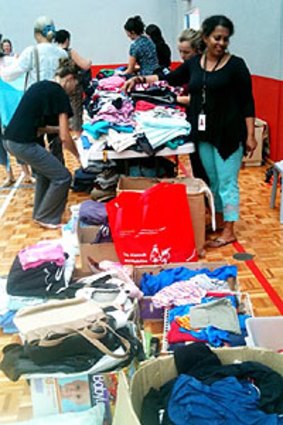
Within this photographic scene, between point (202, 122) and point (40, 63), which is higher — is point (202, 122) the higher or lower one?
the lower one

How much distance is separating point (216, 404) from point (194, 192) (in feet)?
5.87

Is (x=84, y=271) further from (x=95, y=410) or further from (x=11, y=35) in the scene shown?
(x=11, y=35)

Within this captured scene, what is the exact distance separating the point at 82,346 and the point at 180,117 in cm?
209

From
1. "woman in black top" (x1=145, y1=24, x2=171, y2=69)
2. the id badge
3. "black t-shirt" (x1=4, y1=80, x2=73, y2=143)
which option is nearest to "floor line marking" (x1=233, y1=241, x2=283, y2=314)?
the id badge

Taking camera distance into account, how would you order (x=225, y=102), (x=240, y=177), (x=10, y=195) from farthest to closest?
(x=240, y=177) < (x=10, y=195) < (x=225, y=102)

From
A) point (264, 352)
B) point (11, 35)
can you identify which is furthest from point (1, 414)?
point (11, 35)

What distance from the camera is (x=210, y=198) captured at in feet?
9.77

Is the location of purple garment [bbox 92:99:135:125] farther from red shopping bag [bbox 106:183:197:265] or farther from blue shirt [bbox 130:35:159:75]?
blue shirt [bbox 130:35:159:75]

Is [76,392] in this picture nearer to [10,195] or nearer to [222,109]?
[222,109]

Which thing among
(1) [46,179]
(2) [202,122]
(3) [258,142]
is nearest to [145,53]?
(3) [258,142]

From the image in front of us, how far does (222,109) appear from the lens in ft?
9.84

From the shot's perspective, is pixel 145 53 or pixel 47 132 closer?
pixel 47 132

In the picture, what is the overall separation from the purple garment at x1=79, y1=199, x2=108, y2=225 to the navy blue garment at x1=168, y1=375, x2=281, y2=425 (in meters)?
1.71

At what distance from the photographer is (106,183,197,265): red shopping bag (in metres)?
2.80
